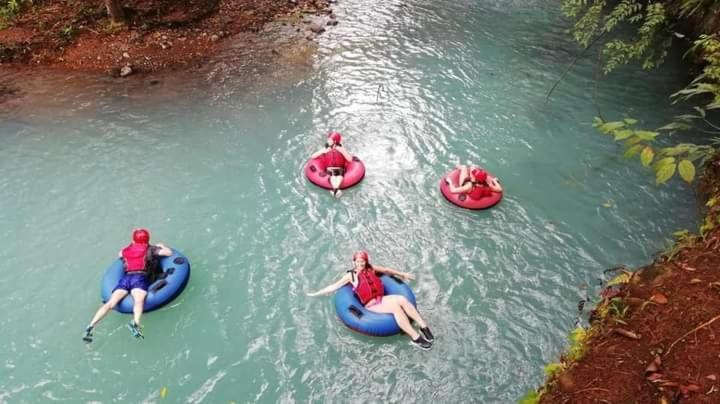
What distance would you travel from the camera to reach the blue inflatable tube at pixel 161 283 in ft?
21.5

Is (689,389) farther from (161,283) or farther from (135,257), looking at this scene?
(135,257)

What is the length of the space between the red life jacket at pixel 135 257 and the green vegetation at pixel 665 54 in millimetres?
5679

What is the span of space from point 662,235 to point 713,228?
2.59 metres

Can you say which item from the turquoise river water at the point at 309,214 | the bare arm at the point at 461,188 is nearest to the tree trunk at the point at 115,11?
the turquoise river water at the point at 309,214

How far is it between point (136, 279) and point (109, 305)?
1.45 ft

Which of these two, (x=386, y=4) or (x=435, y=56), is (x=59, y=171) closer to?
(x=435, y=56)

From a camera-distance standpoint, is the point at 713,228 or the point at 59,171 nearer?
the point at 713,228

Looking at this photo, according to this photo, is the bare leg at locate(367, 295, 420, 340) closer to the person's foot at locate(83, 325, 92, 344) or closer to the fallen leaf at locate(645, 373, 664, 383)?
the fallen leaf at locate(645, 373, 664, 383)

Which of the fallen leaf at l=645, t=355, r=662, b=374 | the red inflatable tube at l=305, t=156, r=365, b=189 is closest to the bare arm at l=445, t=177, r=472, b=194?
the red inflatable tube at l=305, t=156, r=365, b=189

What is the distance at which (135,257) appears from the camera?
673cm

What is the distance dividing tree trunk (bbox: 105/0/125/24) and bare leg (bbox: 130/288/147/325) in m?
9.81

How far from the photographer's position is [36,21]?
44.6 ft

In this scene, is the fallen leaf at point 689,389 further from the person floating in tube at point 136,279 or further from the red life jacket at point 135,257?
the red life jacket at point 135,257

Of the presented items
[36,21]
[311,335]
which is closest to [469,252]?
[311,335]
